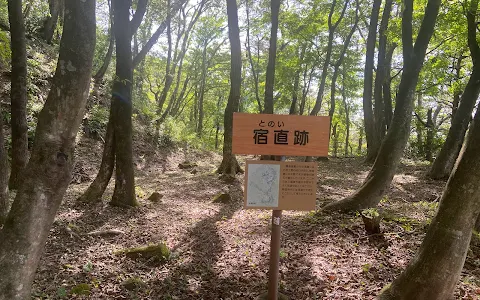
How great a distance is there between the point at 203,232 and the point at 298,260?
7.05 feet

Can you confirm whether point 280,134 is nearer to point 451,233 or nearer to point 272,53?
point 451,233

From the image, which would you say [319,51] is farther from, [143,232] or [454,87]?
[143,232]

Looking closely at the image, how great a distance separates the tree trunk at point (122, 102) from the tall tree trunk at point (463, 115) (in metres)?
8.74

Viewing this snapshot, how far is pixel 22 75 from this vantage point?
257 inches

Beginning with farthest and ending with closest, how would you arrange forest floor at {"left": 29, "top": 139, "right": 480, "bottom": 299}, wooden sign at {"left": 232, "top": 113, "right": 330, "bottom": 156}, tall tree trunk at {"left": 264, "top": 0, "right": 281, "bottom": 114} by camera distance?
1. tall tree trunk at {"left": 264, "top": 0, "right": 281, "bottom": 114}
2. forest floor at {"left": 29, "top": 139, "right": 480, "bottom": 299}
3. wooden sign at {"left": 232, "top": 113, "right": 330, "bottom": 156}

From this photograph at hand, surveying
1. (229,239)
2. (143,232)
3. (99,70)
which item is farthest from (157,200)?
(99,70)

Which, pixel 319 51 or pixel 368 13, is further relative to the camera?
pixel 319 51

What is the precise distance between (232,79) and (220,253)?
7318 millimetres

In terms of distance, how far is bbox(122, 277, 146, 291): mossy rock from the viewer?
413 centimetres

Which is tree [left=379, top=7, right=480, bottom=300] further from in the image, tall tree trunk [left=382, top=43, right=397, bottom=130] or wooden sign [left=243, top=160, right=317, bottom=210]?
tall tree trunk [left=382, top=43, right=397, bottom=130]

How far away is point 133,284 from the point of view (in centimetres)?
416

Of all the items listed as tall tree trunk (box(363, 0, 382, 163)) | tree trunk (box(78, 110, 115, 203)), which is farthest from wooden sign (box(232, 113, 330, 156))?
tall tree trunk (box(363, 0, 382, 163))

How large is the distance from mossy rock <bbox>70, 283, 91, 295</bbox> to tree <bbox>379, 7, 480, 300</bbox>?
12.2ft

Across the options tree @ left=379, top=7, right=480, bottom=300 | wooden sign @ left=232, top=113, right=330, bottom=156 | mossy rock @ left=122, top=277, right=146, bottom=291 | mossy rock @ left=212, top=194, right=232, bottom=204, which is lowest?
mossy rock @ left=122, top=277, right=146, bottom=291
